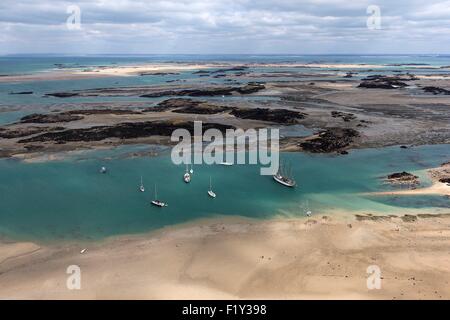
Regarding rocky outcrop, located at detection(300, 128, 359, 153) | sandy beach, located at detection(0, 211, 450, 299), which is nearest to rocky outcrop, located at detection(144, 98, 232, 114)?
rocky outcrop, located at detection(300, 128, 359, 153)

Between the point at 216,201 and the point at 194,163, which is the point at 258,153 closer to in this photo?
the point at 194,163

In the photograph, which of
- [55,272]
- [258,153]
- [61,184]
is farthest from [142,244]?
[258,153]

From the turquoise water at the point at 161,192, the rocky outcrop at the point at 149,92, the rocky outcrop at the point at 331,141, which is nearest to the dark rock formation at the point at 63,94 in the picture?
the rocky outcrop at the point at 149,92

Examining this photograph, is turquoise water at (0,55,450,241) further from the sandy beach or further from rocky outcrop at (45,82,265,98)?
rocky outcrop at (45,82,265,98)

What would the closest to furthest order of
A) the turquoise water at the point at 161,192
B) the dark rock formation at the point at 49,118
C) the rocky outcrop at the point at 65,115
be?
1. the turquoise water at the point at 161,192
2. the dark rock formation at the point at 49,118
3. the rocky outcrop at the point at 65,115

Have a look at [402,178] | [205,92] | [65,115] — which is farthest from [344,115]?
[65,115]

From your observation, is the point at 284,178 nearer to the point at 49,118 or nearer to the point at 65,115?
the point at 49,118

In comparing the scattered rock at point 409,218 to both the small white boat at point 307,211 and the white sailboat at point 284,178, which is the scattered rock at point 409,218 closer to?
the small white boat at point 307,211
